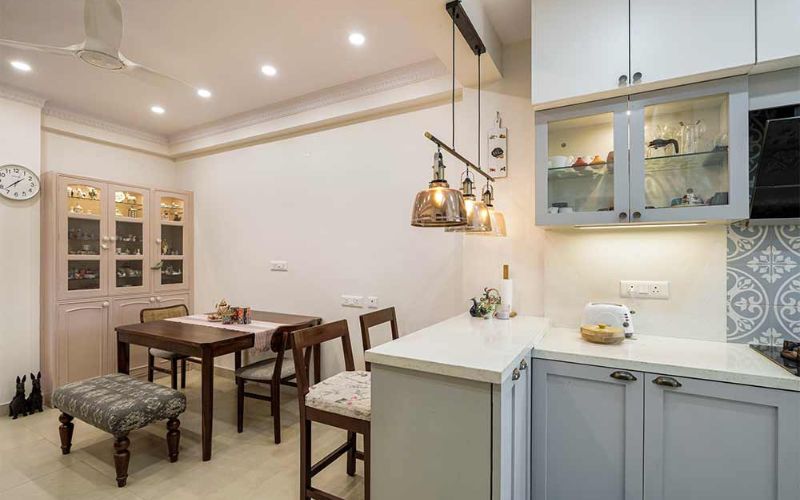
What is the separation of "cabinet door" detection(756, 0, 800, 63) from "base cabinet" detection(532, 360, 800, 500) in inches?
54.0

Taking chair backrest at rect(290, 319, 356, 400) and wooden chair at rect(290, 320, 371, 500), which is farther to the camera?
chair backrest at rect(290, 319, 356, 400)

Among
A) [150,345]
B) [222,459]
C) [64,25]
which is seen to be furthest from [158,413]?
[64,25]

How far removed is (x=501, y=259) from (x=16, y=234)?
13.6ft

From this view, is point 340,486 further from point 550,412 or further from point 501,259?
point 501,259

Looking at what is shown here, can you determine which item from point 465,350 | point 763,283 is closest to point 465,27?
point 465,350

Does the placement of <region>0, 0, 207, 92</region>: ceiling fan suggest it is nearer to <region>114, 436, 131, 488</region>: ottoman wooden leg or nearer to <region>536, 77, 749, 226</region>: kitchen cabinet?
<region>114, 436, 131, 488</region>: ottoman wooden leg

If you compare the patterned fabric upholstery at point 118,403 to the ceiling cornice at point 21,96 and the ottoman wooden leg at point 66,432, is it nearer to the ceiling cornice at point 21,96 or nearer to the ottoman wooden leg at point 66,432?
the ottoman wooden leg at point 66,432

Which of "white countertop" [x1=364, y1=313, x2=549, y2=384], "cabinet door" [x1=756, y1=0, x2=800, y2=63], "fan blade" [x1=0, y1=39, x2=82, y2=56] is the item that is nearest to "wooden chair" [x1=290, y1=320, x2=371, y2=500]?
"white countertop" [x1=364, y1=313, x2=549, y2=384]

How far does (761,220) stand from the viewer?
1670mm

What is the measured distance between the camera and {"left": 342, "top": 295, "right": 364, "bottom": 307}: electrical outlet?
3209mm

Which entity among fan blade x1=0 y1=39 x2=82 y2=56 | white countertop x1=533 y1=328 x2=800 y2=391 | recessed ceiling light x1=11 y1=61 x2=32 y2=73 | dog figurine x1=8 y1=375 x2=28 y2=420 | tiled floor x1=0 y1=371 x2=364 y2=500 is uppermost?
recessed ceiling light x1=11 y1=61 x2=32 y2=73

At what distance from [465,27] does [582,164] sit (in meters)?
0.95

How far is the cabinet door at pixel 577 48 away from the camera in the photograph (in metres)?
1.78

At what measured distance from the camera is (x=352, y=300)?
10.6ft
